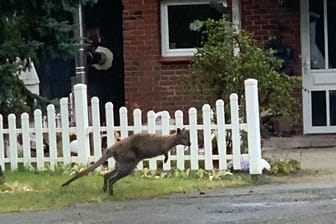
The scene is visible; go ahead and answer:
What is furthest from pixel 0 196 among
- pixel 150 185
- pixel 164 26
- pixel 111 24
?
pixel 111 24

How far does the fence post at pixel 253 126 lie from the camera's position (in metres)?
13.4

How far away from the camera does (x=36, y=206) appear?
37.3ft

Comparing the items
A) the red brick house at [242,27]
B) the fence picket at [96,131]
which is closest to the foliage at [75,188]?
the fence picket at [96,131]

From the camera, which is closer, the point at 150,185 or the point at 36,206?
the point at 36,206

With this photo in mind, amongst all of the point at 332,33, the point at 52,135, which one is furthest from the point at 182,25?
the point at 52,135

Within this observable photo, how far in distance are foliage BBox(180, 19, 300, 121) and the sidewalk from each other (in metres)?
0.94

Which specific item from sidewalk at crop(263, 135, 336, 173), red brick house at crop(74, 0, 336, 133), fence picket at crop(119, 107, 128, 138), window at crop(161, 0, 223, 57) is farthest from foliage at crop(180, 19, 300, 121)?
window at crop(161, 0, 223, 57)

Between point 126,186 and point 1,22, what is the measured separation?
3.11 m

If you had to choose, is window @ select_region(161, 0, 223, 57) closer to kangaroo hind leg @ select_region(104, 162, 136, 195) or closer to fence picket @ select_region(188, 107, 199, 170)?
fence picket @ select_region(188, 107, 199, 170)

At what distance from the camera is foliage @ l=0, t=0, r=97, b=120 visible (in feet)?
44.3

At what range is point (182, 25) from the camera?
1952cm

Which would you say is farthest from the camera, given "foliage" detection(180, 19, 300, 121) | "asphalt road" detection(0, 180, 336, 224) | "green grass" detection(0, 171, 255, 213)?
"foliage" detection(180, 19, 300, 121)

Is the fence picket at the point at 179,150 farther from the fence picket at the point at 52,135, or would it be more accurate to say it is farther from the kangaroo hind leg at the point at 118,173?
the kangaroo hind leg at the point at 118,173

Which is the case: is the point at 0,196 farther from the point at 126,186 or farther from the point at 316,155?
the point at 316,155
